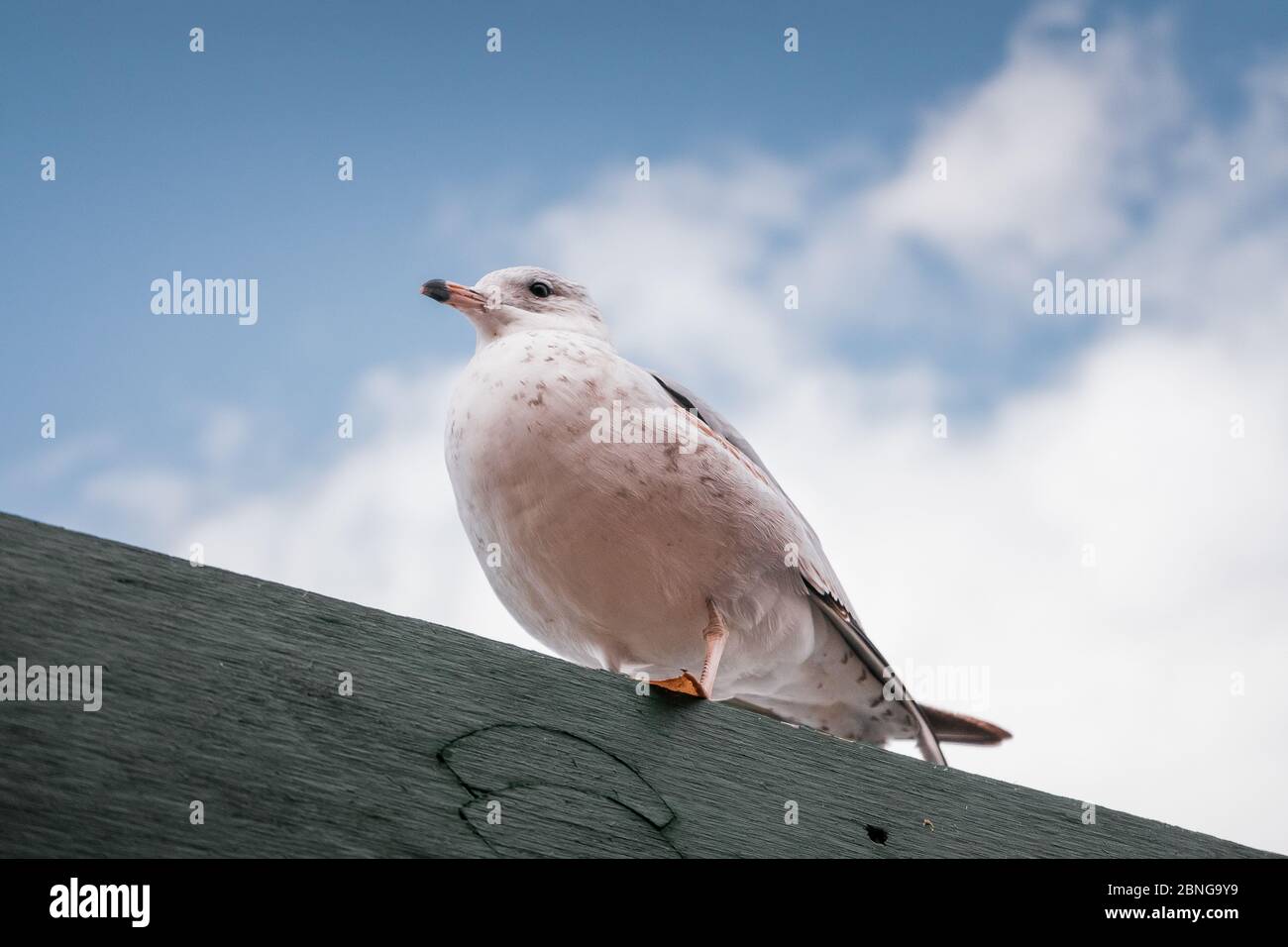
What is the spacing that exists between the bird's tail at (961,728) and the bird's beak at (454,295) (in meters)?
1.29

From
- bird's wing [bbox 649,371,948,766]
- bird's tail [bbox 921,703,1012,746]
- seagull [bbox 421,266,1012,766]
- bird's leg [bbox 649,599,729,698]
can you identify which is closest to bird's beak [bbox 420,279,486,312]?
seagull [bbox 421,266,1012,766]

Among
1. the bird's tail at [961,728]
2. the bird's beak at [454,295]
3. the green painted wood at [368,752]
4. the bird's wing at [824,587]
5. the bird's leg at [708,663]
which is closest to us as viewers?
the green painted wood at [368,752]

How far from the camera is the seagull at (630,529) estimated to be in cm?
211

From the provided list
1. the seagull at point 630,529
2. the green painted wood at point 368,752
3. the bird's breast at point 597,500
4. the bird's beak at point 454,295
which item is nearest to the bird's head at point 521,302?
the bird's beak at point 454,295

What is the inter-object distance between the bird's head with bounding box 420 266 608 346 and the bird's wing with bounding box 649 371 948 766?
381 millimetres

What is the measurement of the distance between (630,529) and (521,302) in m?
0.97

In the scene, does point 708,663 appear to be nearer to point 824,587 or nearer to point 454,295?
point 824,587

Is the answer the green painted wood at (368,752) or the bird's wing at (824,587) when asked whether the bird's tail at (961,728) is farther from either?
the green painted wood at (368,752)

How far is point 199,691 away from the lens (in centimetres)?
136

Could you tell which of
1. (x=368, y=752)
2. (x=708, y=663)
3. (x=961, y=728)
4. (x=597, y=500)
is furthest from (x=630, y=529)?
(x=961, y=728)
